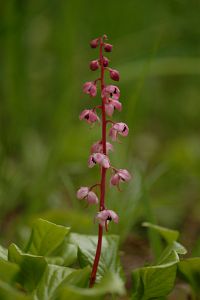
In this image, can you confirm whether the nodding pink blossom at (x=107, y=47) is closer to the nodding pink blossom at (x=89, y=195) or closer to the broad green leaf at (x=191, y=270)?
the nodding pink blossom at (x=89, y=195)

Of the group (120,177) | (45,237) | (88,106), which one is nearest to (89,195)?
(120,177)

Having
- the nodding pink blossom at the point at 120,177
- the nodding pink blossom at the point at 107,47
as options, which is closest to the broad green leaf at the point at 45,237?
the nodding pink blossom at the point at 120,177

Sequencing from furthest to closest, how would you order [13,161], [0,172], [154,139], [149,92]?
[149,92] < [154,139] < [13,161] < [0,172]

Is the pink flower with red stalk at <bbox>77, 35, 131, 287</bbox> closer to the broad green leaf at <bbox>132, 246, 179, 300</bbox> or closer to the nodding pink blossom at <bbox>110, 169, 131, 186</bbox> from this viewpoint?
the nodding pink blossom at <bbox>110, 169, 131, 186</bbox>

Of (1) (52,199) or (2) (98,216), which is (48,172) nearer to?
(1) (52,199)

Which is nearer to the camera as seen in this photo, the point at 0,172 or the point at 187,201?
the point at 0,172

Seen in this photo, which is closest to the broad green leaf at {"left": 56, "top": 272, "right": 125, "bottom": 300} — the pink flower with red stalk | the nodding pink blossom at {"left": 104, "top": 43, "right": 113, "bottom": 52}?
the pink flower with red stalk

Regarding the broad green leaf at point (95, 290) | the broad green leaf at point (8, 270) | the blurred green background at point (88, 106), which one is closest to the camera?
the broad green leaf at point (95, 290)

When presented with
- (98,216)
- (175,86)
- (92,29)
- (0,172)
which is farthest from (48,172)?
(175,86)
